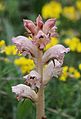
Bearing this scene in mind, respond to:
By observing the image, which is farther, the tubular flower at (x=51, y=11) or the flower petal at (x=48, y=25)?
the tubular flower at (x=51, y=11)

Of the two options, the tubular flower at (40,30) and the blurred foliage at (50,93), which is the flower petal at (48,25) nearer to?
the tubular flower at (40,30)

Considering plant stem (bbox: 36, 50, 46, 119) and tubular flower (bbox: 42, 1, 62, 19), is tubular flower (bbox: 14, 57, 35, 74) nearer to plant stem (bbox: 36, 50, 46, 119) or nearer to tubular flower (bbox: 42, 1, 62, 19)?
plant stem (bbox: 36, 50, 46, 119)

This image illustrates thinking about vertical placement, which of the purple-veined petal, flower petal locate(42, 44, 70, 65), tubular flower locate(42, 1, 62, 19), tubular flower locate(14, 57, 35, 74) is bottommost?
flower petal locate(42, 44, 70, 65)

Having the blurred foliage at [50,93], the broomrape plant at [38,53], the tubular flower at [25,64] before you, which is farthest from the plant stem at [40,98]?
the tubular flower at [25,64]

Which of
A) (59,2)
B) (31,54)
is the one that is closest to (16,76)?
(31,54)

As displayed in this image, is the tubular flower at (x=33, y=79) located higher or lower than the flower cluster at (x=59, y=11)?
lower

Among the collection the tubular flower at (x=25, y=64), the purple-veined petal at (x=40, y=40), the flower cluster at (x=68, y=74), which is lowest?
the purple-veined petal at (x=40, y=40)

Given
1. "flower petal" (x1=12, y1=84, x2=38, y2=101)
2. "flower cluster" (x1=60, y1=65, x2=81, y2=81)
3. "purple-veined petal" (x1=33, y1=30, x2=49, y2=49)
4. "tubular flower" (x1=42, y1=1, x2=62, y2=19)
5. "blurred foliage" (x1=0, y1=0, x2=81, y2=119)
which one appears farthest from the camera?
"tubular flower" (x1=42, y1=1, x2=62, y2=19)

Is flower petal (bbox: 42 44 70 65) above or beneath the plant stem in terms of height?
above

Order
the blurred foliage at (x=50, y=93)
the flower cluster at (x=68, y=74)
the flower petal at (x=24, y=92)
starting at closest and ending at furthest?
1. the flower petal at (x=24, y=92)
2. the blurred foliage at (x=50, y=93)
3. the flower cluster at (x=68, y=74)

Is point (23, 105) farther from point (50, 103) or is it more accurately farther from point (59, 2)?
point (59, 2)

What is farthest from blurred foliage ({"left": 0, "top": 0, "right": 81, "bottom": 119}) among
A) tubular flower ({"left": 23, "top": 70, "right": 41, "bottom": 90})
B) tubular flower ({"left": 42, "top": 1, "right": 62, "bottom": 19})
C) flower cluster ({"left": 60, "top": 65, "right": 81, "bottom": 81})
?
tubular flower ({"left": 42, "top": 1, "right": 62, "bottom": 19})
